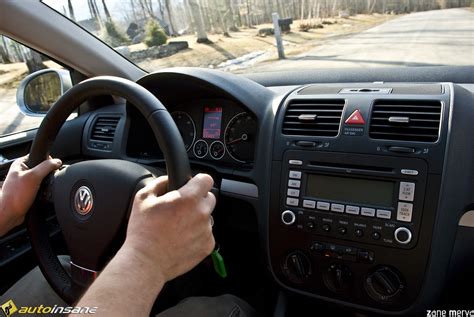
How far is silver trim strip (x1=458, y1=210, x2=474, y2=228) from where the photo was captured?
4.50 feet

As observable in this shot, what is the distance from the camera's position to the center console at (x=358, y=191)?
1373 millimetres

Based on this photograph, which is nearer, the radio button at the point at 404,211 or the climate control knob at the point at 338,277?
the radio button at the point at 404,211

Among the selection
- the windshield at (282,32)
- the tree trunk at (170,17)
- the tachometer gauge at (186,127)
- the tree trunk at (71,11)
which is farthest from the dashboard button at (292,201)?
the tree trunk at (71,11)

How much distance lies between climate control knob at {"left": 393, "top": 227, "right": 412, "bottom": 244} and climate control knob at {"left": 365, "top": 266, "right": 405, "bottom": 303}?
5.4 inches

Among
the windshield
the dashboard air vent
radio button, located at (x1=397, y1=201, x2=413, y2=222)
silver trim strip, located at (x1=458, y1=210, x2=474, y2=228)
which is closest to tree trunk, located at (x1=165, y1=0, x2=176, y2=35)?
the windshield

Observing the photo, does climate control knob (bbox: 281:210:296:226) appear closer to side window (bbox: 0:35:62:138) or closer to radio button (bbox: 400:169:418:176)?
radio button (bbox: 400:169:418:176)

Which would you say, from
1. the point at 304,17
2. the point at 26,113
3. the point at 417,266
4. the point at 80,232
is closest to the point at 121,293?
the point at 80,232

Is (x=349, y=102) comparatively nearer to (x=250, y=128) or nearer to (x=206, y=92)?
(x=250, y=128)

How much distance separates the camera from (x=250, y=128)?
6.12 feet

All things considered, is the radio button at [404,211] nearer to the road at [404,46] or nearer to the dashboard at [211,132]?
the dashboard at [211,132]

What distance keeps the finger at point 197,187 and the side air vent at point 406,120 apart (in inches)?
26.6

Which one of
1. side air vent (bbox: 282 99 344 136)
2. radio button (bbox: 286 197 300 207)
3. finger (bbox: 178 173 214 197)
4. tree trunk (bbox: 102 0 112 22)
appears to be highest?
tree trunk (bbox: 102 0 112 22)

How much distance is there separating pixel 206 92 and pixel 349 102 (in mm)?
686

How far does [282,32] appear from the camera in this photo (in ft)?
7.98
